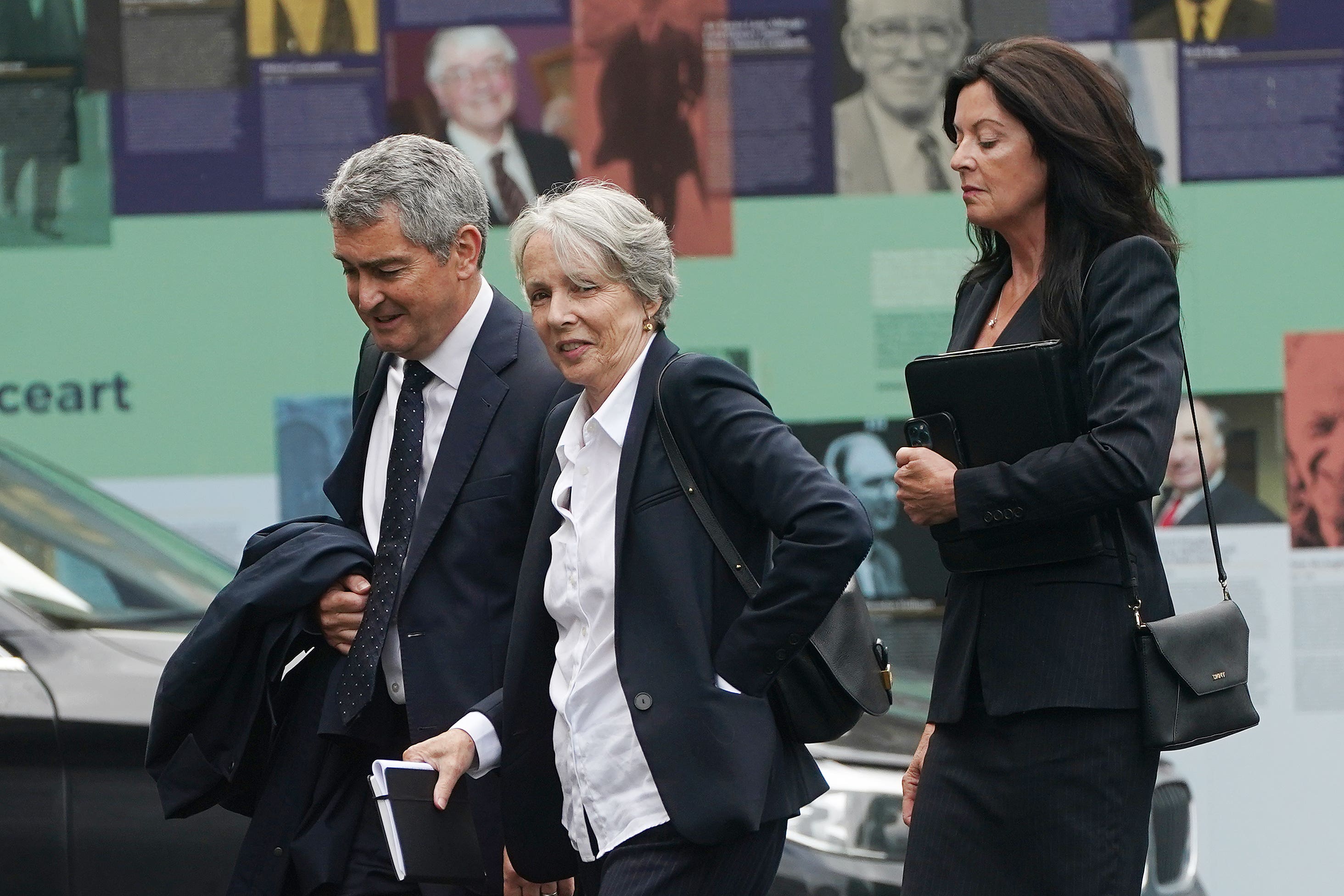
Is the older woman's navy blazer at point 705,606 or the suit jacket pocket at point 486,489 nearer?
the older woman's navy blazer at point 705,606

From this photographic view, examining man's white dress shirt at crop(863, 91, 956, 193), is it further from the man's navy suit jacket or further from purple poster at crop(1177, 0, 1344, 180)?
the man's navy suit jacket

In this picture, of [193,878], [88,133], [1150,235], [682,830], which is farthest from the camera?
[88,133]

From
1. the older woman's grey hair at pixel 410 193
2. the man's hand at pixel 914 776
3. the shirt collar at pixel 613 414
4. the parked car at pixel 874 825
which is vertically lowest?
the parked car at pixel 874 825

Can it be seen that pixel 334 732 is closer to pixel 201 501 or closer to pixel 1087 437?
pixel 1087 437

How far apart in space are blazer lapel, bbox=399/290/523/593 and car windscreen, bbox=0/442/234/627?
1.58 meters

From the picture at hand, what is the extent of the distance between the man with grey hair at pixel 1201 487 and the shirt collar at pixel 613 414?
140 inches

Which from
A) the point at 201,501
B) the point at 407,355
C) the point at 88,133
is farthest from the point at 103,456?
the point at 407,355

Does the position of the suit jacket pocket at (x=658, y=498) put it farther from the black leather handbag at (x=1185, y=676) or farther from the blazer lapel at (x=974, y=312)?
the black leather handbag at (x=1185, y=676)

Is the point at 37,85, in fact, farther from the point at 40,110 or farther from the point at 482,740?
the point at 482,740

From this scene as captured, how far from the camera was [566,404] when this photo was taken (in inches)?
108

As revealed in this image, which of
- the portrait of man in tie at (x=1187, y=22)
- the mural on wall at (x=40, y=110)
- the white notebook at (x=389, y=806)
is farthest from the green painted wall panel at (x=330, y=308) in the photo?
the white notebook at (x=389, y=806)

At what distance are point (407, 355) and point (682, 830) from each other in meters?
0.97

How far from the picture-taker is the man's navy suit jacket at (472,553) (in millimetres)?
2727

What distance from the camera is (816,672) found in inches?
99.2
